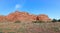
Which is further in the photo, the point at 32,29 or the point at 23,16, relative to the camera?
the point at 23,16

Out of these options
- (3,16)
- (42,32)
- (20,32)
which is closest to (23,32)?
(20,32)

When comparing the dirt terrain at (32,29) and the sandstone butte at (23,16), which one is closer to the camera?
the dirt terrain at (32,29)

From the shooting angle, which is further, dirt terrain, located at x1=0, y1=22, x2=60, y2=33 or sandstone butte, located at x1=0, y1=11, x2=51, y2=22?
sandstone butte, located at x1=0, y1=11, x2=51, y2=22

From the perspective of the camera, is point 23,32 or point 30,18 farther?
point 30,18

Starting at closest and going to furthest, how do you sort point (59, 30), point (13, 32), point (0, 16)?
1. point (13, 32)
2. point (59, 30)
3. point (0, 16)

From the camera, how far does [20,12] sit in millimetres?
105500

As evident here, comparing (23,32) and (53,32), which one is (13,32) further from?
(53,32)

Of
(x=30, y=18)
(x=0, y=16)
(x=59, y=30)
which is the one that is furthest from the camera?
(x=30, y=18)

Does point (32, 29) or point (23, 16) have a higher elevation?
point (23, 16)

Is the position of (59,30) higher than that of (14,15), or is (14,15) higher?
(14,15)

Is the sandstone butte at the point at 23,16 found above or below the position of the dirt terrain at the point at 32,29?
above

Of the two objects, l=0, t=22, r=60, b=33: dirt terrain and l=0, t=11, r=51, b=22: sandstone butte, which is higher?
l=0, t=11, r=51, b=22: sandstone butte

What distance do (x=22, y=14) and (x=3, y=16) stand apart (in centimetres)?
1292

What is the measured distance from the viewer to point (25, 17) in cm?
10519
